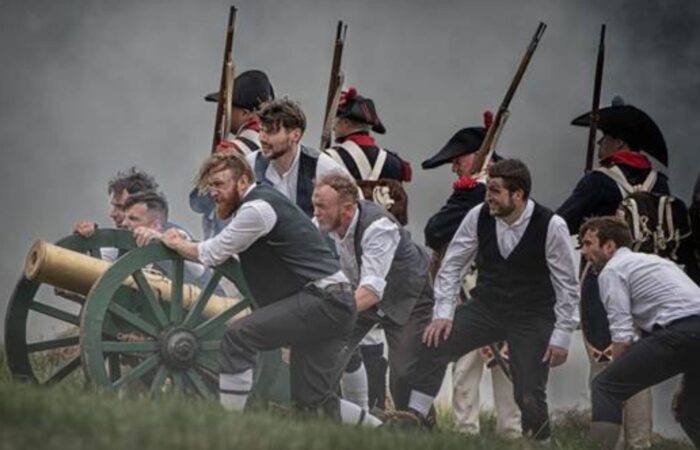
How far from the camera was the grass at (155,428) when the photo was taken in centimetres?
520

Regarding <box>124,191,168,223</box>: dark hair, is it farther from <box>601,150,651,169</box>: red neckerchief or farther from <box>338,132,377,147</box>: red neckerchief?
<box>601,150,651,169</box>: red neckerchief

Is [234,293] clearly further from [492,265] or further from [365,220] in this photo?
[492,265]

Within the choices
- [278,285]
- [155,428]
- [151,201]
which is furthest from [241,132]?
[155,428]

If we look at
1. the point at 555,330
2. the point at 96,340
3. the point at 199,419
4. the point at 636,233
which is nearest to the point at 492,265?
the point at 555,330

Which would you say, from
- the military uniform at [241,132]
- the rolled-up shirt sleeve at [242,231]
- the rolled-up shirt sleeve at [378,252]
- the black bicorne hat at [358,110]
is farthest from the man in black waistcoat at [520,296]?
the black bicorne hat at [358,110]

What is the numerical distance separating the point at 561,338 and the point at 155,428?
2.84 m

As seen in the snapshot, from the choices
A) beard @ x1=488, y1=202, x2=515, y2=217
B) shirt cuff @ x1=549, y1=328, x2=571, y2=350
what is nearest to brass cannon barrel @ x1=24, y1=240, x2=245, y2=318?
beard @ x1=488, y1=202, x2=515, y2=217

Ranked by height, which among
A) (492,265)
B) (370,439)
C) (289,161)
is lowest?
(370,439)

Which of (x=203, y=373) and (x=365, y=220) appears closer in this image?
(x=203, y=373)

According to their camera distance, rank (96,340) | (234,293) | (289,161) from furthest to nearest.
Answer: (289,161) → (234,293) → (96,340)

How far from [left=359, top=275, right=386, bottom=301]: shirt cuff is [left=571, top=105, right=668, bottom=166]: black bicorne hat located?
1.85 metres

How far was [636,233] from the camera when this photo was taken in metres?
8.55

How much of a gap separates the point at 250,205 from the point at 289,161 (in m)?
1.22

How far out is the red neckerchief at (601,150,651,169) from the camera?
8.83 metres
